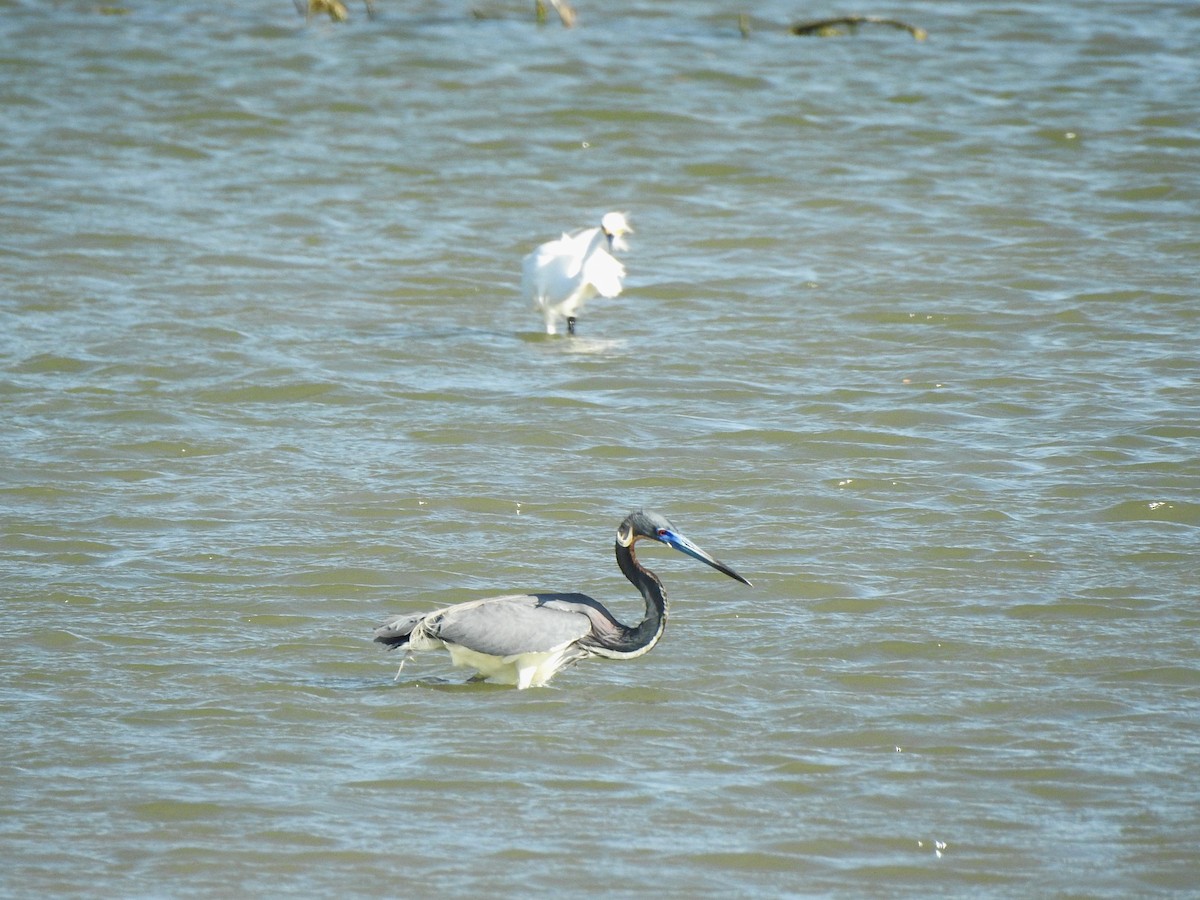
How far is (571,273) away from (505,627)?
15.2 feet

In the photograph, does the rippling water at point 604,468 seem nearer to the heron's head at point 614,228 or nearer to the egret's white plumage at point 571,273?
the egret's white plumage at point 571,273

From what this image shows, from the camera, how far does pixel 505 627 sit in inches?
218

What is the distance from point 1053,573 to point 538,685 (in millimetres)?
2111

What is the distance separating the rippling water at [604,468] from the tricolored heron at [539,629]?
0.47ft

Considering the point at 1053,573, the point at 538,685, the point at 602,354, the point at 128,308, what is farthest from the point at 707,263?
the point at 538,685

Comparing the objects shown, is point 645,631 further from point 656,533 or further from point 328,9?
point 328,9

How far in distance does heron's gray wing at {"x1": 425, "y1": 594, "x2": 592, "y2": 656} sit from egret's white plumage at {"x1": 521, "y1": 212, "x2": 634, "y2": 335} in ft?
14.8

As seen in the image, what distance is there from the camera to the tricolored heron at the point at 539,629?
5516 mm

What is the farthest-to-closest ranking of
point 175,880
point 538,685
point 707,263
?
point 707,263
point 538,685
point 175,880

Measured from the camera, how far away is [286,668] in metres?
5.81

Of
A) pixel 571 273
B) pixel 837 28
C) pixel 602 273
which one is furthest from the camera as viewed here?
pixel 837 28

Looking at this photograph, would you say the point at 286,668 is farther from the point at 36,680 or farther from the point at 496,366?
the point at 496,366

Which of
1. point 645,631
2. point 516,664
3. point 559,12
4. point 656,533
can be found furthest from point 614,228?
point 559,12

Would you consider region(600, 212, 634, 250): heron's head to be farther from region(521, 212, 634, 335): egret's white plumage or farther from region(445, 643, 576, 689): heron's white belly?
region(445, 643, 576, 689): heron's white belly
